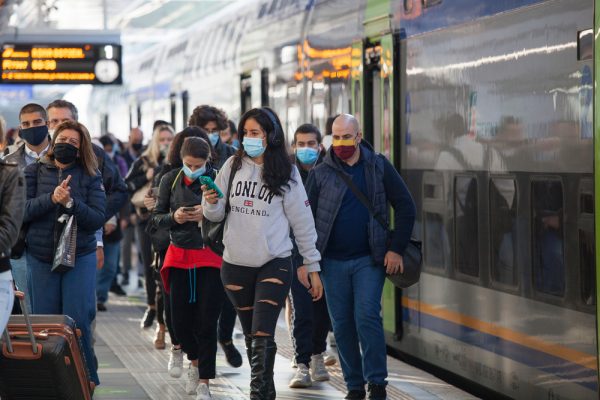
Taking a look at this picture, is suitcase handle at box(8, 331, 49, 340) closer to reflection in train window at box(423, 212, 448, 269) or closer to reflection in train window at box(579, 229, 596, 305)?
reflection in train window at box(579, 229, 596, 305)

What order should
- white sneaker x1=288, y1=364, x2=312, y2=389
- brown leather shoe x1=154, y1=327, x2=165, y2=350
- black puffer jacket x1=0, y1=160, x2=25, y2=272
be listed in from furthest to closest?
brown leather shoe x1=154, y1=327, x2=165, y2=350 < white sneaker x1=288, y1=364, x2=312, y2=389 < black puffer jacket x1=0, y1=160, x2=25, y2=272

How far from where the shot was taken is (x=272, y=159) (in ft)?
26.2

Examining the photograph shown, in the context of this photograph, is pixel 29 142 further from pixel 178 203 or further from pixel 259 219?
pixel 259 219

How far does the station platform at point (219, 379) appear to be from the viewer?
925cm

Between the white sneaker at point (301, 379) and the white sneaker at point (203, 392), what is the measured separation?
0.82 m


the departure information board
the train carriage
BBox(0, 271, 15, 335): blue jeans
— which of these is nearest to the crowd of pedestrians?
the train carriage

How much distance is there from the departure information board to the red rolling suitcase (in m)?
13.1

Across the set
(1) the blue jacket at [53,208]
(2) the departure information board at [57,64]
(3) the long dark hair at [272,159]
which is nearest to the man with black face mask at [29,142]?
(1) the blue jacket at [53,208]

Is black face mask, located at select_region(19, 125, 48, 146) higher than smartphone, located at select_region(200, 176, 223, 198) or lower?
higher

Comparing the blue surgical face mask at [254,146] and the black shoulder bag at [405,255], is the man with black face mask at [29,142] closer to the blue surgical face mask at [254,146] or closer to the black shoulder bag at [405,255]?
the blue surgical face mask at [254,146]

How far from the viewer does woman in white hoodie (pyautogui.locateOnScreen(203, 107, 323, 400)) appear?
791 centimetres

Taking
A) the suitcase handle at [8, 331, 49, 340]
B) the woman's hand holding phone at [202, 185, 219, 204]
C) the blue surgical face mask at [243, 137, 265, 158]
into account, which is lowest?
the suitcase handle at [8, 331, 49, 340]

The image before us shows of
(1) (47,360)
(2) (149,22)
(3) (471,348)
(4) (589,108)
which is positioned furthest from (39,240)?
(2) (149,22)

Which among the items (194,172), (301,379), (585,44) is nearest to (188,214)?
(194,172)
